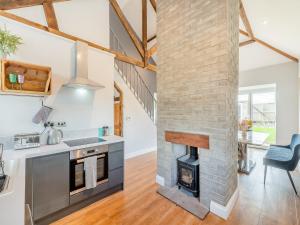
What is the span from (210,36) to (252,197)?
265cm

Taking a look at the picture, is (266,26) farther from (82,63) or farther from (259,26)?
(82,63)

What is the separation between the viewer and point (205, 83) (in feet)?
7.10

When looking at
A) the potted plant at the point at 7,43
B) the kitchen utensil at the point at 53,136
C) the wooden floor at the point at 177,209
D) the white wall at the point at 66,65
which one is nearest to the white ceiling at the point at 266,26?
the white wall at the point at 66,65

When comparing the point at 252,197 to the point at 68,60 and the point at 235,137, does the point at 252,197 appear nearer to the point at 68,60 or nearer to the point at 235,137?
the point at 235,137

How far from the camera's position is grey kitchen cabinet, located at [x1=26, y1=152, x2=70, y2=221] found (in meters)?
1.80

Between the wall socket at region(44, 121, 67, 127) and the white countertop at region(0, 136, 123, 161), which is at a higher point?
the wall socket at region(44, 121, 67, 127)

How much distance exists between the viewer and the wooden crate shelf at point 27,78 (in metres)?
2.02

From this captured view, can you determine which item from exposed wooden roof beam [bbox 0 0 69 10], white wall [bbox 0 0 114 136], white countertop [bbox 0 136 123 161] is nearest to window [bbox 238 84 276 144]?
white wall [bbox 0 0 114 136]

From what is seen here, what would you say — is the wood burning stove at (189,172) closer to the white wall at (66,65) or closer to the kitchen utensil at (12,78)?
the white wall at (66,65)

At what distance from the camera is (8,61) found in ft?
6.59

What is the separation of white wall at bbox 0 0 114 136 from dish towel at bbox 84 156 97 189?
900 mm

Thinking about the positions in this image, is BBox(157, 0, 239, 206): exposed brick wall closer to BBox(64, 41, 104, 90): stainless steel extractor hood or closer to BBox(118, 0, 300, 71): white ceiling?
BBox(118, 0, 300, 71): white ceiling

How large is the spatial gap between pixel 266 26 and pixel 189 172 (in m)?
3.59

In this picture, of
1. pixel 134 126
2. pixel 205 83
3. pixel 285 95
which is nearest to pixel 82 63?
pixel 205 83
